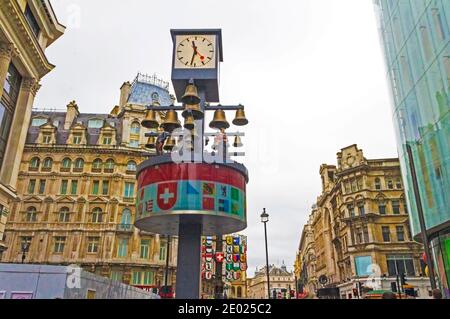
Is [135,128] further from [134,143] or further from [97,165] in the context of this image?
[97,165]

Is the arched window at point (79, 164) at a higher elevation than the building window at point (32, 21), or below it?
below

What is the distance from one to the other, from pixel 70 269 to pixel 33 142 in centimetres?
4136

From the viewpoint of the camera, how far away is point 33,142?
155ft

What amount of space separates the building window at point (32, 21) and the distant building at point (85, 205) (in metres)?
20.3

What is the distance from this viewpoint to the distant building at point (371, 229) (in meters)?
47.0

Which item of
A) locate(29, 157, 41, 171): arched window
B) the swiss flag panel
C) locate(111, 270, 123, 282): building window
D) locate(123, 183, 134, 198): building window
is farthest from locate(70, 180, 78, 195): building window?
the swiss flag panel

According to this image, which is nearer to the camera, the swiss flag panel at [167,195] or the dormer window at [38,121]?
the swiss flag panel at [167,195]

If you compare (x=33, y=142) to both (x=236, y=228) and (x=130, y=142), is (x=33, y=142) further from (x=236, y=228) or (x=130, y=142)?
(x=236, y=228)

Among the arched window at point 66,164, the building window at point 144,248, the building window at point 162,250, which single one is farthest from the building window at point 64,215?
the building window at point 162,250

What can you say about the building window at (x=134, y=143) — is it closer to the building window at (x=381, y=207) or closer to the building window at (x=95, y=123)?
the building window at (x=95, y=123)

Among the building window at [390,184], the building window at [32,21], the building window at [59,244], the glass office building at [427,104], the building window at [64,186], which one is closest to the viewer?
the glass office building at [427,104]
